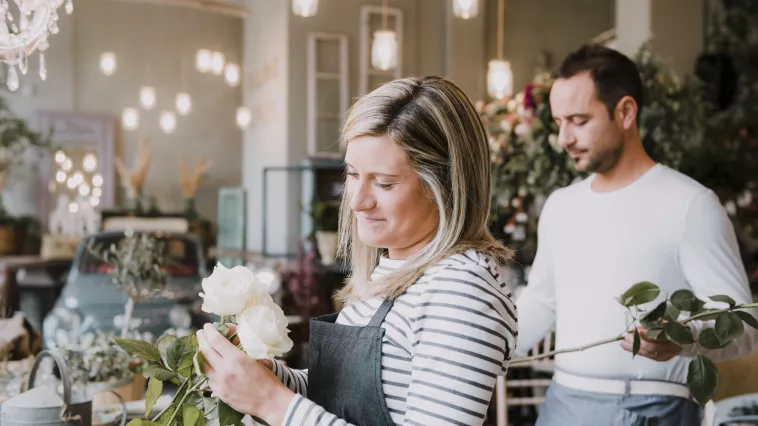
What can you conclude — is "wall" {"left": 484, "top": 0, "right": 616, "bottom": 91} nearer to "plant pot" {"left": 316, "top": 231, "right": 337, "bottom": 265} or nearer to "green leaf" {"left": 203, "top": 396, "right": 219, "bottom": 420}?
"plant pot" {"left": 316, "top": 231, "right": 337, "bottom": 265}

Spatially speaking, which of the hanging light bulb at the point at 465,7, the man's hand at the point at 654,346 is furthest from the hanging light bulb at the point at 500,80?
the man's hand at the point at 654,346

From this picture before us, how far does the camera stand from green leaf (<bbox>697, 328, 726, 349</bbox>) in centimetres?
169

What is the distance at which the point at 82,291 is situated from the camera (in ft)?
18.2

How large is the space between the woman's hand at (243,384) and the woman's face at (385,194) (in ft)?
0.85

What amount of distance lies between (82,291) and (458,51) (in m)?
6.43

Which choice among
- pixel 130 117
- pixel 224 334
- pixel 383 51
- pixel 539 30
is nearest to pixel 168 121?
pixel 130 117

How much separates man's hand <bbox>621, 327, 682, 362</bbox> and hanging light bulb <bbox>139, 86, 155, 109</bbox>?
11796 mm

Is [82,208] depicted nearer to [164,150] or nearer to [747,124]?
[164,150]

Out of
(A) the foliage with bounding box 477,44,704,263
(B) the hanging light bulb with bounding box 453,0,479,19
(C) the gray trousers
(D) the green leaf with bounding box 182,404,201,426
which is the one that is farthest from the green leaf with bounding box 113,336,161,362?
(B) the hanging light bulb with bounding box 453,0,479,19

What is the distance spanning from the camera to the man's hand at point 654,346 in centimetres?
174

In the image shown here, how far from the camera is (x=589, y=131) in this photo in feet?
7.13

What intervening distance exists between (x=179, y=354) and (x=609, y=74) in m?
1.45

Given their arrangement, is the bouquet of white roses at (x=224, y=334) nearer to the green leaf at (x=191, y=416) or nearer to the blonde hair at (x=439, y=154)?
the green leaf at (x=191, y=416)

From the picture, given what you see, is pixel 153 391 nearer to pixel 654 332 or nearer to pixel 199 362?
pixel 199 362
